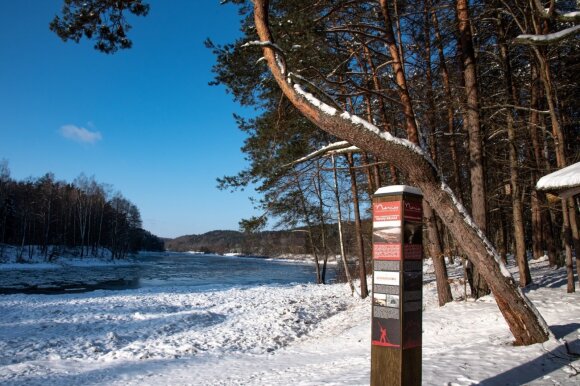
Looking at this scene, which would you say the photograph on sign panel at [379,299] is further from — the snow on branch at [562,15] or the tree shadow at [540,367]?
the snow on branch at [562,15]

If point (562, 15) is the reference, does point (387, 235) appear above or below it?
below

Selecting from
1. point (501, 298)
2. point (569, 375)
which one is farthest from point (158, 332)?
point (569, 375)

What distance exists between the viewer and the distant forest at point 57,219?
185 ft

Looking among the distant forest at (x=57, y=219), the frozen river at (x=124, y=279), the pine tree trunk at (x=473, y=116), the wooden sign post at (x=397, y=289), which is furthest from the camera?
the distant forest at (x=57, y=219)

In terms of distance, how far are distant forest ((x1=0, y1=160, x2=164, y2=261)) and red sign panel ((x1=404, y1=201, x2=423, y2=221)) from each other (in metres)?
Answer: 55.4

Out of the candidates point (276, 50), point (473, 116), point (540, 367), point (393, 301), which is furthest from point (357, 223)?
point (393, 301)

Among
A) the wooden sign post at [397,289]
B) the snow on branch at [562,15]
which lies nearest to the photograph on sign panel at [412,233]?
the wooden sign post at [397,289]

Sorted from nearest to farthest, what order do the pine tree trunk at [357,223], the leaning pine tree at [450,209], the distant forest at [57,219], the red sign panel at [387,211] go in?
the red sign panel at [387,211]
the leaning pine tree at [450,209]
the pine tree trunk at [357,223]
the distant forest at [57,219]

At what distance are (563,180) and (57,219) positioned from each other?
65365mm

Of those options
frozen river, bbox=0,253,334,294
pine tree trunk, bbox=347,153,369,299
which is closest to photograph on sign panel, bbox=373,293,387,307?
pine tree trunk, bbox=347,153,369,299

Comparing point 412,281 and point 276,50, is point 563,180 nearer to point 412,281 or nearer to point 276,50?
point 412,281

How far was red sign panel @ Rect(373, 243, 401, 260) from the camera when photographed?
394cm

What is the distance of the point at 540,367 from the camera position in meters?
5.18

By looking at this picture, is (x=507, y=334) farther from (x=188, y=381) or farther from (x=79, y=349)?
(x=79, y=349)
